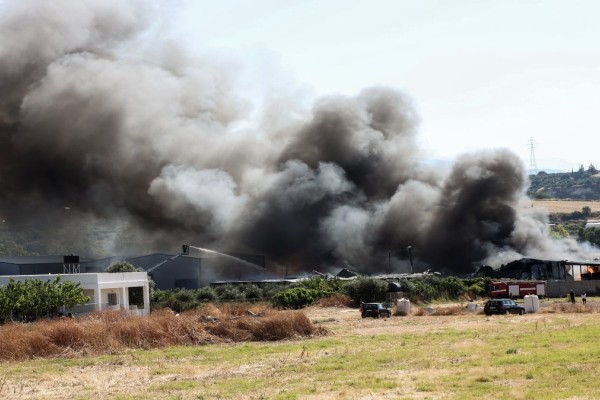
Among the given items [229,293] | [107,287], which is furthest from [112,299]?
[229,293]

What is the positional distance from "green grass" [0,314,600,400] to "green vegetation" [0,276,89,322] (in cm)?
1328

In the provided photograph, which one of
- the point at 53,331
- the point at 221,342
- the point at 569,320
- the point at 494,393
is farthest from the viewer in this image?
the point at 569,320

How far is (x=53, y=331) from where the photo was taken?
109 feet

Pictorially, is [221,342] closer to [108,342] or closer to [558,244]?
[108,342]

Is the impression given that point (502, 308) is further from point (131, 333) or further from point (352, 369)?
point (352, 369)

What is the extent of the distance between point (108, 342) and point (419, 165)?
3060 inches

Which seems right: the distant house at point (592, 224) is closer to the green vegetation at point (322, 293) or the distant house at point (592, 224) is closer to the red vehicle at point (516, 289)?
the green vegetation at point (322, 293)

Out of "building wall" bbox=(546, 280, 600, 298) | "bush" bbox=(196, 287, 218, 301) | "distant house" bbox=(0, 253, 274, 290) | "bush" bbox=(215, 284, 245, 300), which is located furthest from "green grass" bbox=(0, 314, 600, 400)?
"distant house" bbox=(0, 253, 274, 290)

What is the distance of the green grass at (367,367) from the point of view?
66.9ft

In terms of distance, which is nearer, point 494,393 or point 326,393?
point 494,393

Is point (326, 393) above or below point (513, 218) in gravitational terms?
below

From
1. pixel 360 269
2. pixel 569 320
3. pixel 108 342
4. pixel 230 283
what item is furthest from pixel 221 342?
pixel 360 269

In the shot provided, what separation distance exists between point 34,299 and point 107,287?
9416 millimetres

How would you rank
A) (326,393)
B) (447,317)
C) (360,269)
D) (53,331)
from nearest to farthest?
(326,393)
(53,331)
(447,317)
(360,269)
